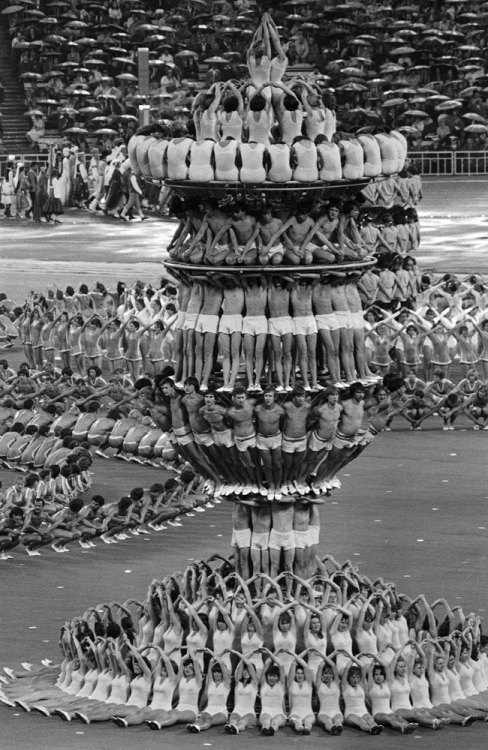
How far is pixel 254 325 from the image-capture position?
18469mm

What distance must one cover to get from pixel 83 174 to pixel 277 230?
46.6m

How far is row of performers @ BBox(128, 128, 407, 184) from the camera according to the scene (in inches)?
714

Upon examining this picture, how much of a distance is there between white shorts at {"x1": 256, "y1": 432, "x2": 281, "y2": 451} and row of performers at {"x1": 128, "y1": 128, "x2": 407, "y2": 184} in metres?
2.27

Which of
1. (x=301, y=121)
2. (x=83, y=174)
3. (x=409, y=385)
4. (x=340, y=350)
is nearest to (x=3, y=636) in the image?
(x=340, y=350)

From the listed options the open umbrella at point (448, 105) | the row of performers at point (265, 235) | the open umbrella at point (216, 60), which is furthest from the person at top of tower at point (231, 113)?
the open umbrella at point (216, 60)

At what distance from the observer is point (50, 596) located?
22.3 meters

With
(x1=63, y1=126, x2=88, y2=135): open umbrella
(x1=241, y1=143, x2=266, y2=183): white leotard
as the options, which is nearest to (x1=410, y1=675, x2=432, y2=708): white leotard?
(x1=241, y1=143, x2=266, y2=183): white leotard

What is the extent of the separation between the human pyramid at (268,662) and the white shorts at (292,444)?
1.19 metres

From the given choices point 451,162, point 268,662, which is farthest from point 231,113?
point 451,162

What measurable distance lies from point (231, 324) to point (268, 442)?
1.11m

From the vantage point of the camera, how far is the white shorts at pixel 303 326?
60.6 feet

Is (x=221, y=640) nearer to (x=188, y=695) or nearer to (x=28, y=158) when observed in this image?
(x=188, y=695)

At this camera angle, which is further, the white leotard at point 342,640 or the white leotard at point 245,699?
the white leotard at point 342,640

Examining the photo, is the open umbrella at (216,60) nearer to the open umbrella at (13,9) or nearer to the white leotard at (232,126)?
the open umbrella at (13,9)
